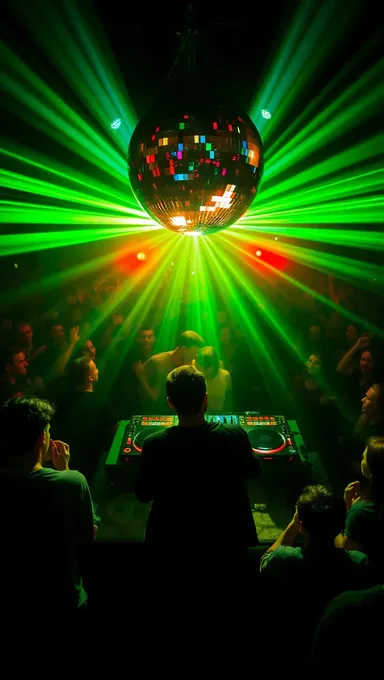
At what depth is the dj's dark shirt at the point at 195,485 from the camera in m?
1.50

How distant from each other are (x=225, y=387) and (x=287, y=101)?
218cm

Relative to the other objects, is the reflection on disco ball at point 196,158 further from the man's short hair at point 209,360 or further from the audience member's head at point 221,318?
the audience member's head at point 221,318

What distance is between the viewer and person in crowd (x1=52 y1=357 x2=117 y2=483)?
235 cm

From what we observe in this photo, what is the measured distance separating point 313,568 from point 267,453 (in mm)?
744

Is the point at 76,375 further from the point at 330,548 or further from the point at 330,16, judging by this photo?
the point at 330,16

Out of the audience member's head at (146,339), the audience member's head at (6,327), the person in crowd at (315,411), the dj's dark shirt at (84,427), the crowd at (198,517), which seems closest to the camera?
the crowd at (198,517)

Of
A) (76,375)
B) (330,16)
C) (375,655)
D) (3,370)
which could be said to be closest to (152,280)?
(3,370)

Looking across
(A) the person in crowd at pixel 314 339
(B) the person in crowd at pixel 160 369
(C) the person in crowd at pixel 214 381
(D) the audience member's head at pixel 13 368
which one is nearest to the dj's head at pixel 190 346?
(B) the person in crowd at pixel 160 369

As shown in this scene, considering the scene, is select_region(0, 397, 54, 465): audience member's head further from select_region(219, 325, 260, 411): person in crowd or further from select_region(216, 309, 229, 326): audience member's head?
select_region(216, 309, 229, 326): audience member's head

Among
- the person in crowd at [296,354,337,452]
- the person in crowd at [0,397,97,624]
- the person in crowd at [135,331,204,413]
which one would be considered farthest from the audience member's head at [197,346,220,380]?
the person in crowd at [0,397,97,624]

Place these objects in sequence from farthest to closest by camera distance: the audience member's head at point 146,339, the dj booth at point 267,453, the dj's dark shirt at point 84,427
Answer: the audience member's head at point 146,339 → the dj's dark shirt at point 84,427 → the dj booth at point 267,453

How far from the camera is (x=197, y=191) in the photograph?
50.4 inches

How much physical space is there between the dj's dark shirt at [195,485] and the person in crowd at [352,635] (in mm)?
565

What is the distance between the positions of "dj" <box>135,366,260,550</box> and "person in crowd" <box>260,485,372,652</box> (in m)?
0.21
